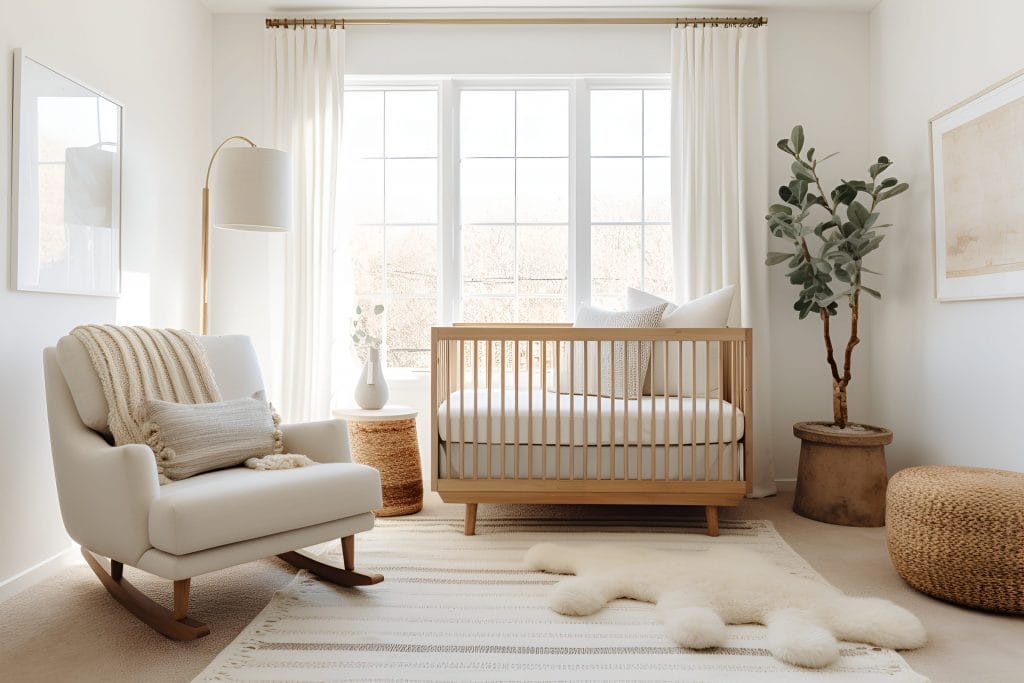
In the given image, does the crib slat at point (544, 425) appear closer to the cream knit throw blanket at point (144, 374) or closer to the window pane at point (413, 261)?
the cream knit throw blanket at point (144, 374)

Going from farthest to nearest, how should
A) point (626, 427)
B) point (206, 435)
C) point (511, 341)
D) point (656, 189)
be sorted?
point (656, 189)
point (511, 341)
point (626, 427)
point (206, 435)

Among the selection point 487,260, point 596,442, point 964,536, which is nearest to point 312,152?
point 487,260

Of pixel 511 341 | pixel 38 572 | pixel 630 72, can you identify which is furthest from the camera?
pixel 630 72

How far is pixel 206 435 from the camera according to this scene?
207cm

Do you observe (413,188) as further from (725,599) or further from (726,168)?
(725,599)

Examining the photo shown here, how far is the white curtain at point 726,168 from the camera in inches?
132

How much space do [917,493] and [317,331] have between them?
2.70m

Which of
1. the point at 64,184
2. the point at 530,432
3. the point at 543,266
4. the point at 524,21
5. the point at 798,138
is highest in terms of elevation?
the point at 524,21

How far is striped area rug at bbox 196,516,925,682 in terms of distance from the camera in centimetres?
159

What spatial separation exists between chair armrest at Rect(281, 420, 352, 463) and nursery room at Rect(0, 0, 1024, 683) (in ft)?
0.04

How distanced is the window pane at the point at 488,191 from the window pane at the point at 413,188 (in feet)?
0.58

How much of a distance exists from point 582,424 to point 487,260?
1.34 meters

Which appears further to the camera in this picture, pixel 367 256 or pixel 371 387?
pixel 367 256

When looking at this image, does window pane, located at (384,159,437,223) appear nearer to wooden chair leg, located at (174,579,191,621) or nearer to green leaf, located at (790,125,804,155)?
green leaf, located at (790,125,804,155)
